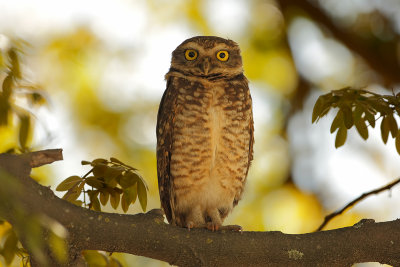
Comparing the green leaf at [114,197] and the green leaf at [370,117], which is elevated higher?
the green leaf at [370,117]

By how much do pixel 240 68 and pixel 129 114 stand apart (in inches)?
132

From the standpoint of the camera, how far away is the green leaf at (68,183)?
300 centimetres

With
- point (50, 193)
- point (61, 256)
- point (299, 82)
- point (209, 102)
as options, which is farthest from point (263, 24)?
point (61, 256)

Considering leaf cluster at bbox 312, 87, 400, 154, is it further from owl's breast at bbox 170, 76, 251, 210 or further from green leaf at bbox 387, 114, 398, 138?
owl's breast at bbox 170, 76, 251, 210

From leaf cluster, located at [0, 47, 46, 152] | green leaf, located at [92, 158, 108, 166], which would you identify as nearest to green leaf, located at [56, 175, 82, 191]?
green leaf, located at [92, 158, 108, 166]

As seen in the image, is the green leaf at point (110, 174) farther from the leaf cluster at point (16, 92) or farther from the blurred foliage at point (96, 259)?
the leaf cluster at point (16, 92)

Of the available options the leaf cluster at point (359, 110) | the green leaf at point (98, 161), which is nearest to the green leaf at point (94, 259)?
the green leaf at point (98, 161)

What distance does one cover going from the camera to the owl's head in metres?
4.39

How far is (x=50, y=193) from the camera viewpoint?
2502mm

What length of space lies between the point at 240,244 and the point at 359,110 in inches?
A: 39.8

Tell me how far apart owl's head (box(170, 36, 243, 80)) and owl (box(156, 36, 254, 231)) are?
12 mm

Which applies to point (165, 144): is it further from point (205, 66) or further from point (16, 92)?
point (16, 92)

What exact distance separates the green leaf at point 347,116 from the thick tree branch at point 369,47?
2913mm

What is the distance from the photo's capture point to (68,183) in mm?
→ 3029
